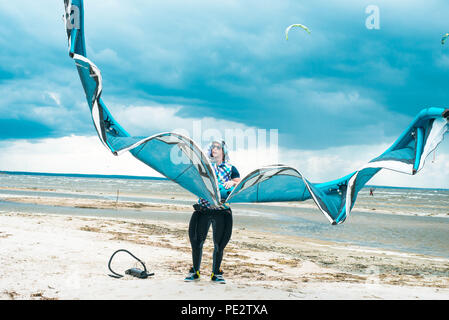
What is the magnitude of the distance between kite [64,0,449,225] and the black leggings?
34 cm

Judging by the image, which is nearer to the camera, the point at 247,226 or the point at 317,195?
the point at 317,195

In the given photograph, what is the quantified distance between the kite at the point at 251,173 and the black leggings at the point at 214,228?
343 mm

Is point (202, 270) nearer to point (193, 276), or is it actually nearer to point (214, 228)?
point (193, 276)

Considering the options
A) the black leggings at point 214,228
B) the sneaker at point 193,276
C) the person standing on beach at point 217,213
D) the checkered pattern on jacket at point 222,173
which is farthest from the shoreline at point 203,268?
the checkered pattern on jacket at point 222,173

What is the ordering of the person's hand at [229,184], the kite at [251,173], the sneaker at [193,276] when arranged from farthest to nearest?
the sneaker at [193,276]
the person's hand at [229,184]
the kite at [251,173]

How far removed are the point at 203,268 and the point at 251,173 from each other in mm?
2962

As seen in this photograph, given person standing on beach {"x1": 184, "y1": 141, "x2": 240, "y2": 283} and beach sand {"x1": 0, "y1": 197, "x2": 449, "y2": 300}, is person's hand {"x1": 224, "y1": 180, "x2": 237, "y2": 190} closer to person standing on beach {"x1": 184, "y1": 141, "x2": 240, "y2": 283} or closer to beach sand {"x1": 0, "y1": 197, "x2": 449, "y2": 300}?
person standing on beach {"x1": 184, "y1": 141, "x2": 240, "y2": 283}

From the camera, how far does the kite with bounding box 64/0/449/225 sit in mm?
4258

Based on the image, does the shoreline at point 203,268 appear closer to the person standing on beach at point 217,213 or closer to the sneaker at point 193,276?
the sneaker at point 193,276

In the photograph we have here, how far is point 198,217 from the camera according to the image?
5344 millimetres

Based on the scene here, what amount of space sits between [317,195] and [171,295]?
2.20 m

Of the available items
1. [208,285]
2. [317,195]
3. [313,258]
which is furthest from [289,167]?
[313,258]

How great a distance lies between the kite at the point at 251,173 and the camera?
4258 mm
